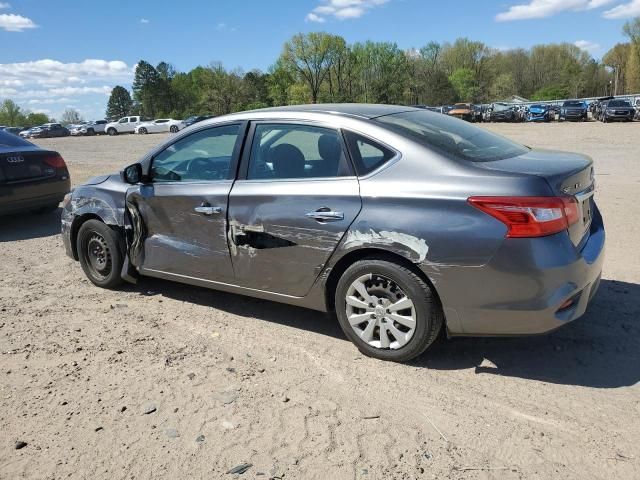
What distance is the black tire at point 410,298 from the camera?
134 inches

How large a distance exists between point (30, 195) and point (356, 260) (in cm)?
646

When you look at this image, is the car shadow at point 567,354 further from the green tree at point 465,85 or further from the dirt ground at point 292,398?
the green tree at point 465,85

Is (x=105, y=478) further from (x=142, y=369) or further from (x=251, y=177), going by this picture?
(x=251, y=177)

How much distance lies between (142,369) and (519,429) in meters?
2.41

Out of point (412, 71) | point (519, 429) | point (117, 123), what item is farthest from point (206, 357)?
point (412, 71)

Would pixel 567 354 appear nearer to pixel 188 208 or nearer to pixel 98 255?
pixel 188 208

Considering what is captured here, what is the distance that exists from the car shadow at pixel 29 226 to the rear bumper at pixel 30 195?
0.34 metres

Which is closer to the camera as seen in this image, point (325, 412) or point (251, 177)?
point (325, 412)

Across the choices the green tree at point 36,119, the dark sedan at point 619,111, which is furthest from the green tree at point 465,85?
the green tree at point 36,119

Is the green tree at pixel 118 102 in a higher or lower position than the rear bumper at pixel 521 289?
higher

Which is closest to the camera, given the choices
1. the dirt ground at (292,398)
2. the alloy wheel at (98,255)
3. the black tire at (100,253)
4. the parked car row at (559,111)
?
the dirt ground at (292,398)

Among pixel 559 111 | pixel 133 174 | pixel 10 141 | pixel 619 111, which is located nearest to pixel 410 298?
pixel 133 174

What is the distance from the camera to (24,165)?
8.11 metres

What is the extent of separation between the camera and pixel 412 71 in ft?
325
